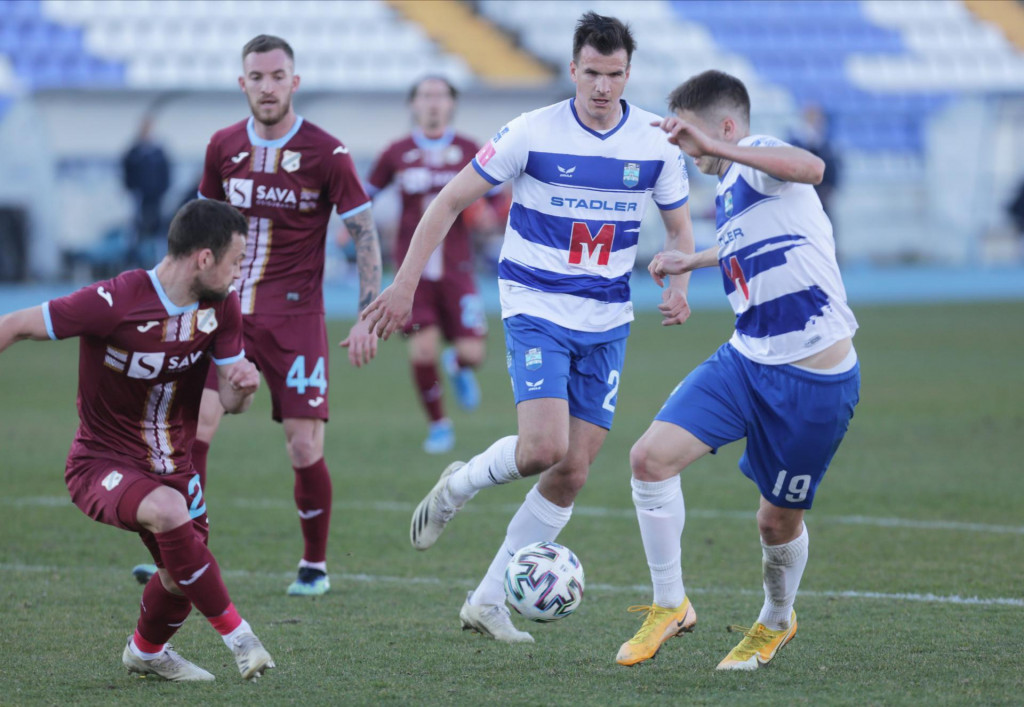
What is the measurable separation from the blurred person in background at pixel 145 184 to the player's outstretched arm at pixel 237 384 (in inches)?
661

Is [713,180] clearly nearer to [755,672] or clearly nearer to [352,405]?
[352,405]

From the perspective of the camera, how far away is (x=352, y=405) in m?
12.4

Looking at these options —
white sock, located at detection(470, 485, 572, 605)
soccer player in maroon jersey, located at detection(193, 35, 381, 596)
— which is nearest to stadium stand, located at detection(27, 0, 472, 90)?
soccer player in maroon jersey, located at detection(193, 35, 381, 596)

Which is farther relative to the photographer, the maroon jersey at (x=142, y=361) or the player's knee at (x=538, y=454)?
the player's knee at (x=538, y=454)

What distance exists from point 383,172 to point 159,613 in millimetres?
6123

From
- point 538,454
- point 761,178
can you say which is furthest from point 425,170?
point 761,178

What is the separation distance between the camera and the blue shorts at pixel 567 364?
16.6 feet

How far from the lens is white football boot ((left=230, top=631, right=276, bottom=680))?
4160mm

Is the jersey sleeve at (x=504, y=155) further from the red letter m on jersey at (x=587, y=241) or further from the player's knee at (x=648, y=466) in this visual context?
the player's knee at (x=648, y=466)

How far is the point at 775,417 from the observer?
460 centimetres

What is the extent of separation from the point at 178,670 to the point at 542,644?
1.35m

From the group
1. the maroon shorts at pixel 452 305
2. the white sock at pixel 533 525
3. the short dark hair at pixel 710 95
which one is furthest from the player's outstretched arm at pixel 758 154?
the maroon shorts at pixel 452 305

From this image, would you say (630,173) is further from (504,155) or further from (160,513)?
(160,513)

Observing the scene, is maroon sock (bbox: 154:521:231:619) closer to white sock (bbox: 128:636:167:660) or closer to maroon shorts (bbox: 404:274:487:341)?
white sock (bbox: 128:636:167:660)
